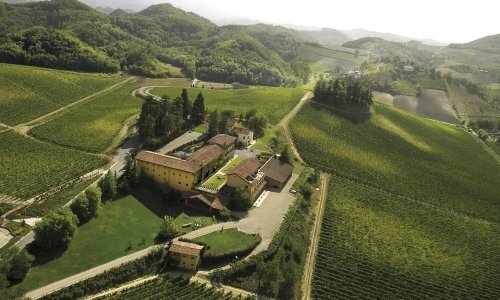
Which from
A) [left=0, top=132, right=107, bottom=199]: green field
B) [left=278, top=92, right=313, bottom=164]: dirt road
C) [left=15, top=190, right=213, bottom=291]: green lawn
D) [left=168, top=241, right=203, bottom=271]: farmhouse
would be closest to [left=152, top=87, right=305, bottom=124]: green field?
[left=278, top=92, right=313, bottom=164]: dirt road

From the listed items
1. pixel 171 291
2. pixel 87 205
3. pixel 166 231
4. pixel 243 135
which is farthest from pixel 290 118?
pixel 171 291

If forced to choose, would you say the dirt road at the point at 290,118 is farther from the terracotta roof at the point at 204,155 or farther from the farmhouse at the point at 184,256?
the farmhouse at the point at 184,256

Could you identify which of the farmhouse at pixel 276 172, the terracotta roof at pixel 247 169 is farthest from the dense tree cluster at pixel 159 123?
the farmhouse at pixel 276 172

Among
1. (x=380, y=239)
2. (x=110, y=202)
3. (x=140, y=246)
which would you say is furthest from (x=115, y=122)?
(x=380, y=239)

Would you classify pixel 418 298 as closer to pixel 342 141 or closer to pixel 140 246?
pixel 140 246

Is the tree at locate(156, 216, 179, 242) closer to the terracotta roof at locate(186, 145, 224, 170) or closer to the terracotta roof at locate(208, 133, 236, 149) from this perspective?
the terracotta roof at locate(186, 145, 224, 170)

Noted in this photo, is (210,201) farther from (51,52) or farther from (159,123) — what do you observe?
(51,52)
